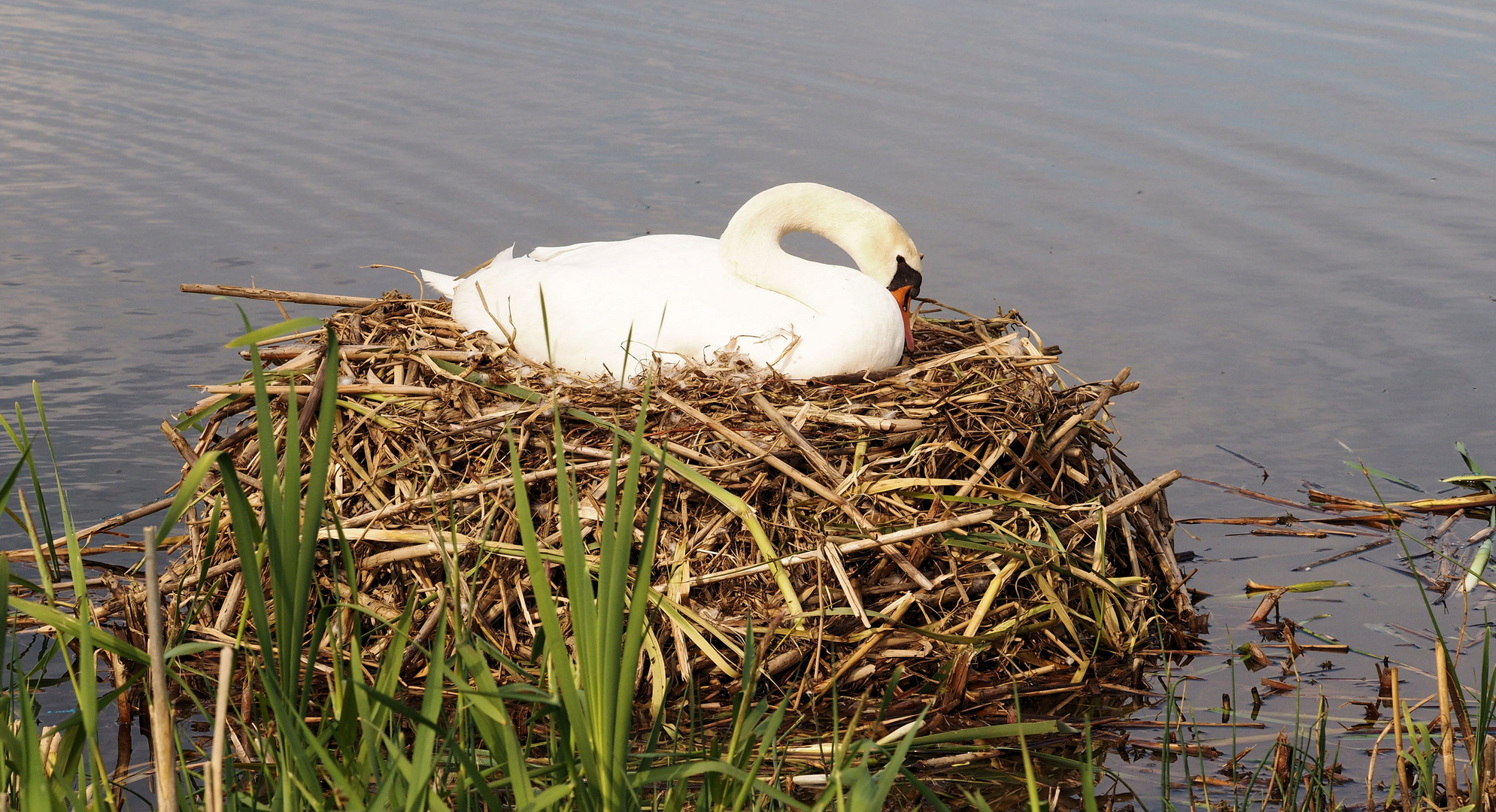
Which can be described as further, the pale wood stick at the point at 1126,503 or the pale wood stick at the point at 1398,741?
the pale wood stick at the point at 1126,503

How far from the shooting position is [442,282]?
18.5 feet

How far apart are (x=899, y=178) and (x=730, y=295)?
4041mm

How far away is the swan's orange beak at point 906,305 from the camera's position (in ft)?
16.9

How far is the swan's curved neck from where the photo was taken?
5090 mm

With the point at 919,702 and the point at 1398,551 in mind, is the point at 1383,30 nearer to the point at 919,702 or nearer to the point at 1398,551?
the point at 1398,551

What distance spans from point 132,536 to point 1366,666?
4.27 metres

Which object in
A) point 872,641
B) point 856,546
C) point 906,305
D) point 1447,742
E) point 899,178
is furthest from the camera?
point 899,178

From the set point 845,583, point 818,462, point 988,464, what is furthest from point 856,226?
point 845,583

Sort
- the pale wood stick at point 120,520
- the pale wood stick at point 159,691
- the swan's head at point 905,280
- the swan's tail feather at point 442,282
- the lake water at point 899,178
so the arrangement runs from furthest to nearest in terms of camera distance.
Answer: the lake water at point 899,178 → the swan's tail feather at point 442,282 → the swan's head at point 905,280 → the pale wood stick at point 120,520 → the pale wood stick at point 159,691

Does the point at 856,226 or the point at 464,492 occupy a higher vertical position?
the point at 856,226

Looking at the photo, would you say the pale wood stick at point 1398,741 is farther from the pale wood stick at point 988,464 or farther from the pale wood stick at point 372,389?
the pale wood stick at point 372,389

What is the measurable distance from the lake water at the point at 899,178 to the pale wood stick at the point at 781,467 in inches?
53.2

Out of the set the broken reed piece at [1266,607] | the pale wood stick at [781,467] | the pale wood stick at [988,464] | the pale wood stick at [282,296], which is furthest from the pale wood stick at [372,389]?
the broken reed piece at [1266,607]

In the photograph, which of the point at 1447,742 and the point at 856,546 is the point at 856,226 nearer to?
the point at 856,546
